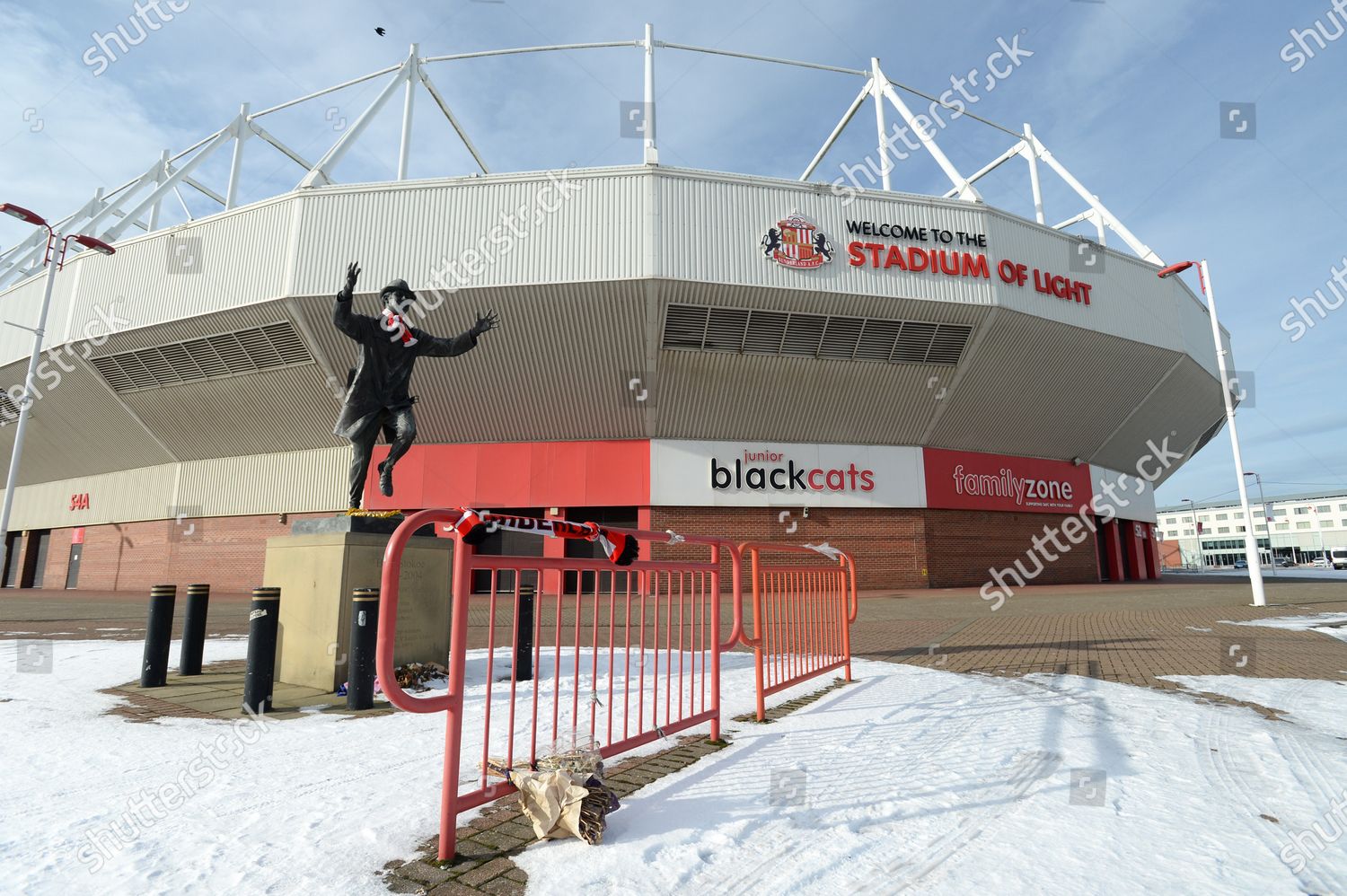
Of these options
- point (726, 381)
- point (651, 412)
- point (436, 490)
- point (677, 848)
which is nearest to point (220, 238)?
point (436, 490)

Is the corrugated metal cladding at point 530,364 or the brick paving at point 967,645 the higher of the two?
the corrugated metal cladding at point 530,364

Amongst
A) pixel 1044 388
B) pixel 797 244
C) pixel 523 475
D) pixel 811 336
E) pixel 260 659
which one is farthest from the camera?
pixel 1044 388

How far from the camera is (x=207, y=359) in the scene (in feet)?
67.8

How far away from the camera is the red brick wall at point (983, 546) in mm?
22656

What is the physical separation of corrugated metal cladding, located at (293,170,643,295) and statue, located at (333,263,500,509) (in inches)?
433

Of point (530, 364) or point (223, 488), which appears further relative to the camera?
point (223, 488)

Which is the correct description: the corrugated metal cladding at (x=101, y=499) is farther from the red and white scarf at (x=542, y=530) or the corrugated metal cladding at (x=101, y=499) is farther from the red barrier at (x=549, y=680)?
the red and white scarf at (x=542, y=530)

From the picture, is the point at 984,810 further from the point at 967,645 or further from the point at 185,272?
the point at 185,272

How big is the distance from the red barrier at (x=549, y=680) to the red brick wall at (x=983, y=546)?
53.8ft

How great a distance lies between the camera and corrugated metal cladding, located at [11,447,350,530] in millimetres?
22484

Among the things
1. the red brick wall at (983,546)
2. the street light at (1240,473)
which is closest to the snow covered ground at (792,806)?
the street light at (1240,473)

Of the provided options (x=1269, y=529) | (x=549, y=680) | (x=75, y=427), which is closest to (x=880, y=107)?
(x=549, y=680)

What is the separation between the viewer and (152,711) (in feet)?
16.7

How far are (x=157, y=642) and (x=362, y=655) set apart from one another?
243 centimetres
